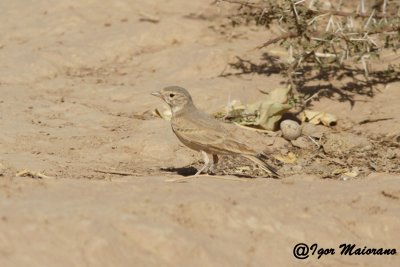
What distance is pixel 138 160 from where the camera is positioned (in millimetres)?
6973

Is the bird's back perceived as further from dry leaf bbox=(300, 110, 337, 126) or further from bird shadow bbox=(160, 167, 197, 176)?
Answer: dry leaf bbox=(300, 110, 337, 126)

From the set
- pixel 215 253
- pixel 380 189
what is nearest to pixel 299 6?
pixel 380 189

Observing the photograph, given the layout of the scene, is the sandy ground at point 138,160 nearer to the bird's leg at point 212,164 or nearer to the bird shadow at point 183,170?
the bird shadow at point 183,170

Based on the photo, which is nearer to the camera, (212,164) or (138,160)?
(212,164)

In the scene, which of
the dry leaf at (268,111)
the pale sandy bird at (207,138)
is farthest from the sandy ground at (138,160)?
the dry leaf at (268,111)

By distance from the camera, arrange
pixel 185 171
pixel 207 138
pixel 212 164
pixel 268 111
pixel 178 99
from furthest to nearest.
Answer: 1. pixel 268 111
2. pixel 178 99
3. pixel 185 171
4. pixel 212 164
5. pixel 207 138

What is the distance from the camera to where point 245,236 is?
481 cm

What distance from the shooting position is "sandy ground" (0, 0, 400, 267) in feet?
14.7

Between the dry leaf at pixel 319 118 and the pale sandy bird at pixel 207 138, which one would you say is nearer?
the pale sandy bird at pixel 207 138

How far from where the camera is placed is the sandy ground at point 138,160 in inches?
177

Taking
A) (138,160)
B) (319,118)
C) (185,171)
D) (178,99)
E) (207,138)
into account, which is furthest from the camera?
(319,118)

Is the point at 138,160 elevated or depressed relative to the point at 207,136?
depressed

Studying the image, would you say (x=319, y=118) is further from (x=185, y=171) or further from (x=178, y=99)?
(x=185, y=171)

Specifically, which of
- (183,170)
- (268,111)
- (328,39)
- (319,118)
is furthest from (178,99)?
(328,39)
